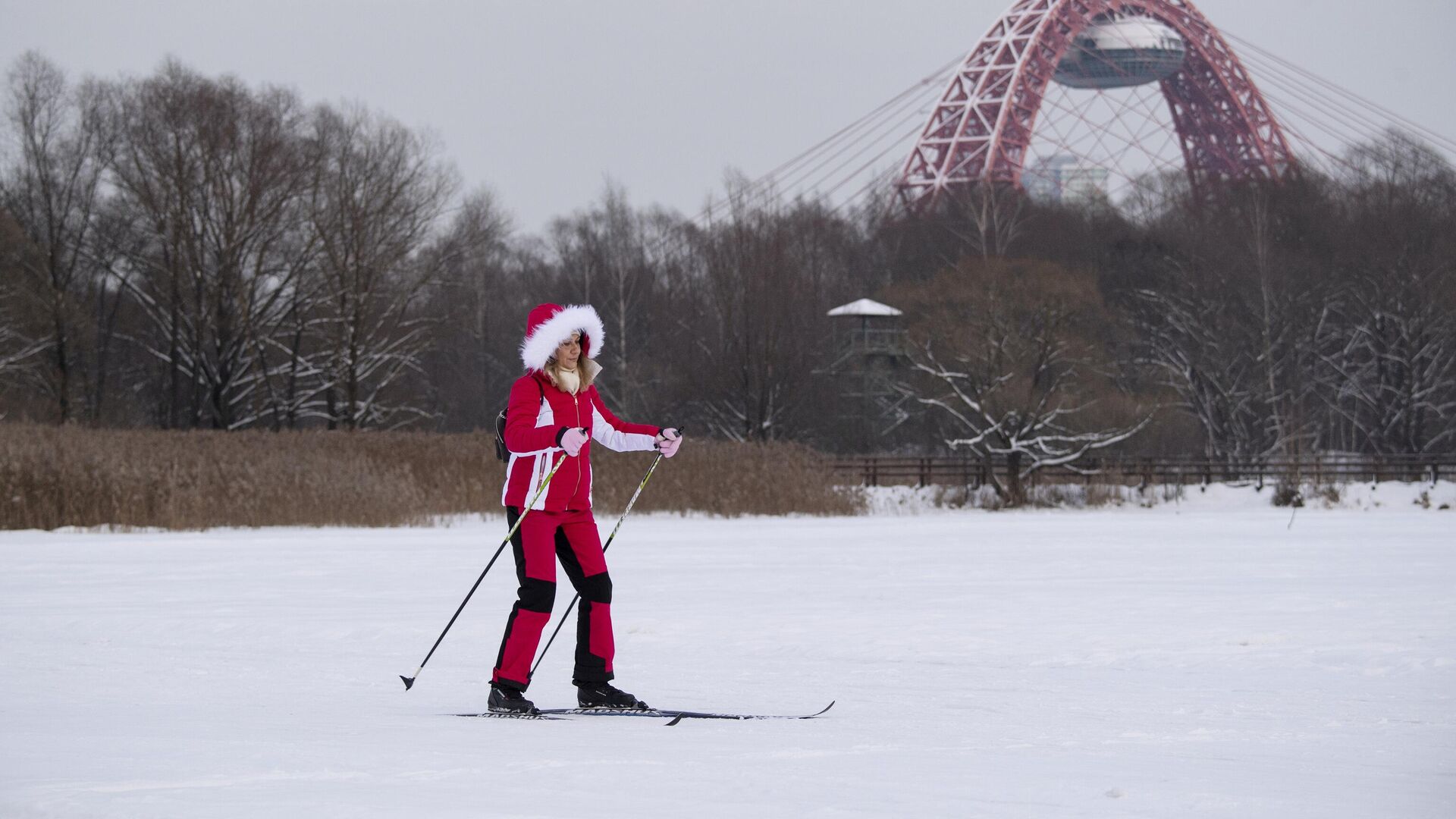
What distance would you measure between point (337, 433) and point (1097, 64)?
5708 cm

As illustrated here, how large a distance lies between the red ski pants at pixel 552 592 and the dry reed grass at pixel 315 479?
48.0 feet

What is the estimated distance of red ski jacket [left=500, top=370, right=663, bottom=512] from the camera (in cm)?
637

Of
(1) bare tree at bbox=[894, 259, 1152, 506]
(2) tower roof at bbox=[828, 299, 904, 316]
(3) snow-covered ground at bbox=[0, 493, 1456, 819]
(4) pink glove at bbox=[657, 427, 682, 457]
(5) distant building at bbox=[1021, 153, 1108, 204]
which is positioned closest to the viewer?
(3) snow-covered ground at bbox=[0, 493, 1456, 819]

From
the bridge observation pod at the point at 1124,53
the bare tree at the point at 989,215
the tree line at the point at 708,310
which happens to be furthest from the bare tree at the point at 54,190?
the bridge observation pod at the point at 1124,53

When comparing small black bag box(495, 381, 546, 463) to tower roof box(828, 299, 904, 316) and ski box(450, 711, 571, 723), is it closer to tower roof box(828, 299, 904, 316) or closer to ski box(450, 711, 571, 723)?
ski box(450, 711, 571, 723)

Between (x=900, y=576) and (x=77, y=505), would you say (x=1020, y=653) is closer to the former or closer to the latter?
(x=900, y=576)

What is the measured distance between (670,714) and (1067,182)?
62.7 metres

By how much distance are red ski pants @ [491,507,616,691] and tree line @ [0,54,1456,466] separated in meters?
27.3

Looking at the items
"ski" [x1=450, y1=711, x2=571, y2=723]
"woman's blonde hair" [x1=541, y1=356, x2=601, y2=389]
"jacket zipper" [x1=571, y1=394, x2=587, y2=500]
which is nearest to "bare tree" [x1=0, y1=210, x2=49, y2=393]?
"woman's blonde hair" [x1=541, y1=356, x2=601, y2=389]

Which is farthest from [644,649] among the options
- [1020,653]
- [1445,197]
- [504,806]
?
[1445,197]

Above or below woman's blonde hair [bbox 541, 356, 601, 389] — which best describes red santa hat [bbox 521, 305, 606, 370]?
above

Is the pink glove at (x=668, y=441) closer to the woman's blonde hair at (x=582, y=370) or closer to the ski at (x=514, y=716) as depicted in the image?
the woman's blonde hair at (x=582, y=370)

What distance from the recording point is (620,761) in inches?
207

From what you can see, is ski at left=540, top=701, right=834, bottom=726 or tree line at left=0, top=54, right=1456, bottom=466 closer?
ski at left=540, top=701, right=834, bottom=726
